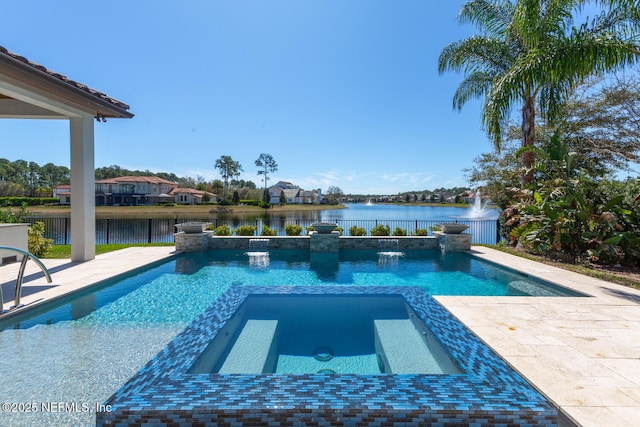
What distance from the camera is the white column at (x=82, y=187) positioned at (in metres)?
7.72

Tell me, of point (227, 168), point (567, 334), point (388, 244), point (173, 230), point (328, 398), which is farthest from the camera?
point (227, 168)

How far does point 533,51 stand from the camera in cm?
794

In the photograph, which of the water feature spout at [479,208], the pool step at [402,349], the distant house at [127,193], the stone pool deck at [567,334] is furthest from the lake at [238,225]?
the distant house at [127,193]

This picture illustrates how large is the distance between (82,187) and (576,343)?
10554 millimetres

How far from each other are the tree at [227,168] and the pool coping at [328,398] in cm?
6559

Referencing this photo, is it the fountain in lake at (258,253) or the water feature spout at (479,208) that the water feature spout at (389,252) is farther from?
the water feature spout at (479,208)

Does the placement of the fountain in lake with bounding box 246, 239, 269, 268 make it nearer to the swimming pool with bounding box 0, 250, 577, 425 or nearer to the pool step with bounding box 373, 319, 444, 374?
the swimming pool with bounding box 0, 250, 577, 425

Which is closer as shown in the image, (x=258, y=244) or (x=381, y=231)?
(x=258, y=244)

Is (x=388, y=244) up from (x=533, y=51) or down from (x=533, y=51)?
down

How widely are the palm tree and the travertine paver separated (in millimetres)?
5532

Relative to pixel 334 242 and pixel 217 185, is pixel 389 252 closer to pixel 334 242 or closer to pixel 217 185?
pixel 334 242

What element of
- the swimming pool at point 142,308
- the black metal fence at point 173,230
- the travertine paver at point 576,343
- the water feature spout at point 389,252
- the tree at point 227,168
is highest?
the tree at point 227,168

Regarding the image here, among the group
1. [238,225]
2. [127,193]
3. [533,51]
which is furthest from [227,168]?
[533,51]

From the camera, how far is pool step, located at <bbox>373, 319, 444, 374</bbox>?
342 centimetres
